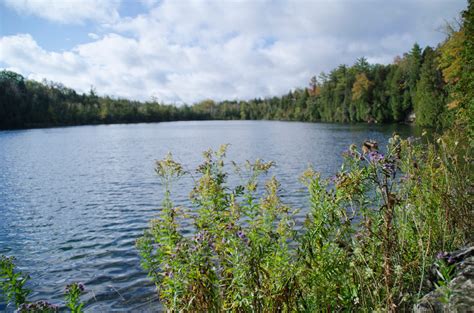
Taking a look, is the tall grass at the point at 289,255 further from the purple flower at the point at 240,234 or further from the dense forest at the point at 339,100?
the dense forest at the point at 339,100

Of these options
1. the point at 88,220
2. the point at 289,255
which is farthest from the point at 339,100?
the point at 289,255

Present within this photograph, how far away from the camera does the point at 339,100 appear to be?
10956 centimetres

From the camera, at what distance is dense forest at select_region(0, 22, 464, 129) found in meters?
58.1

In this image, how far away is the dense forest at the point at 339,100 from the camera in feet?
191

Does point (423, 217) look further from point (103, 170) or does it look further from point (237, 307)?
point (103, 170)

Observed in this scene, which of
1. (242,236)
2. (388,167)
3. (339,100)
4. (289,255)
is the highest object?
(339,100)

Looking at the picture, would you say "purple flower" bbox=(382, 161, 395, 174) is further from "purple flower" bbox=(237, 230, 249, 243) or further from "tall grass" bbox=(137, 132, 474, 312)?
"purple flower" bbox=(237, 230, 249, 243)

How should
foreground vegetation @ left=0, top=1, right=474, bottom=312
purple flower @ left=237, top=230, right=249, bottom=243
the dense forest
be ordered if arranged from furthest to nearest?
the dense forest < purple flower @ left=237, top=230, right=249, bottom=243 < foreground vegetation @ left=0, top=1, right=474, bottom=312

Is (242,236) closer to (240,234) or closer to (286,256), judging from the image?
(240,234)

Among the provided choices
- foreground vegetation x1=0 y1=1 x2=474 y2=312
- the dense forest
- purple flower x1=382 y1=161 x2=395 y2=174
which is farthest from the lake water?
the dense forest

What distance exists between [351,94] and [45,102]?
106947 mm

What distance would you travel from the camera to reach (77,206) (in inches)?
624

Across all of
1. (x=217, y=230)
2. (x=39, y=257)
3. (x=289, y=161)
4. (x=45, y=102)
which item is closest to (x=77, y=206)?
(x=39, y=257)

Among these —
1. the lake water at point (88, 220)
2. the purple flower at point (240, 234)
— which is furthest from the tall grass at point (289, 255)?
the lake water at point (88, 220)
